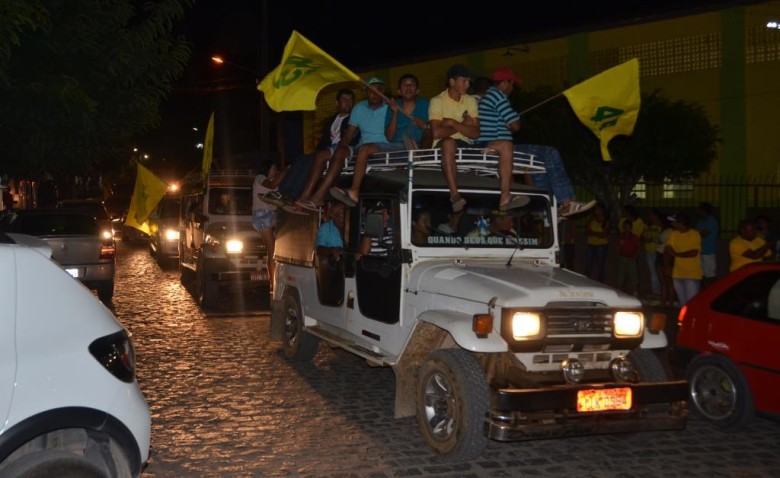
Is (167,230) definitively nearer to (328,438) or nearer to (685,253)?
(685,253)

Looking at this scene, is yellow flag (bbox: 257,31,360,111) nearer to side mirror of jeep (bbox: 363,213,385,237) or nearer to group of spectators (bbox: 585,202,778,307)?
side mirror of jeep (bbox: 363,213,385,237)

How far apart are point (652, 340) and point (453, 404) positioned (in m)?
1.73

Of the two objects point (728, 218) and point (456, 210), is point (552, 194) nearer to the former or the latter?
point (456, 210)

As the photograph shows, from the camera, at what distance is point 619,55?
28.2 meters

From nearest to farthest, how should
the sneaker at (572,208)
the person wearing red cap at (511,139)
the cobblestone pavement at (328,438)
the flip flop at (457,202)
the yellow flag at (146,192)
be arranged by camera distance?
the cobblestone pavement at (328,438), the flip flop at (457,202), the sneaker at (572,208), the person wearing red cap at (511,139), the yellow flag at (146,192)

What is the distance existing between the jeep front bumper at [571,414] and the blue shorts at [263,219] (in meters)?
8.18

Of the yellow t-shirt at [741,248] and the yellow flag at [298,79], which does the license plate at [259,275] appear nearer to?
the yellow flag at [298,79]

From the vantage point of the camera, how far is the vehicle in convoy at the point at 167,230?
22812mm

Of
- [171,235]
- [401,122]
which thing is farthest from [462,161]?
[171,235]

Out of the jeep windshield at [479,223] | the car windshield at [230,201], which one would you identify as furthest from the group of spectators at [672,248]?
the car windshield at [230,201]

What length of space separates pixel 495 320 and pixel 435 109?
283 cm

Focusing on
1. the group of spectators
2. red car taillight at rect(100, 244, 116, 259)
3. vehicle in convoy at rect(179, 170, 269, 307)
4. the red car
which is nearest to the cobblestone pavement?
the red car

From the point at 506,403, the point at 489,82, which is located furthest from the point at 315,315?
the point at 506,403

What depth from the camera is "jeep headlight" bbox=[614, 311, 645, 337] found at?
6.38 metres
